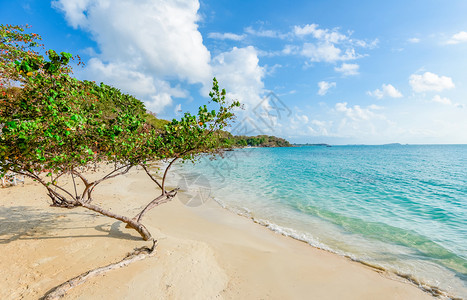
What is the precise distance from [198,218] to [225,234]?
280 cm

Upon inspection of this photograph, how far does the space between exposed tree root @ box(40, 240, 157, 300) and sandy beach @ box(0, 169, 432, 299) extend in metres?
0.14

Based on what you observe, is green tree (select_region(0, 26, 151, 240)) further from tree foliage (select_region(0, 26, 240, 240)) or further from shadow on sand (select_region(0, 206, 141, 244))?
shadow on sand (select_region(0, 206, 141, 244))

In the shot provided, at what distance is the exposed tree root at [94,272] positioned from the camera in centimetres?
520

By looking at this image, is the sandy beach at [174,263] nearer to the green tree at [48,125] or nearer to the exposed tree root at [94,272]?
the exposed tree root at [94,272]

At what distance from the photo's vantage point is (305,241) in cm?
1023

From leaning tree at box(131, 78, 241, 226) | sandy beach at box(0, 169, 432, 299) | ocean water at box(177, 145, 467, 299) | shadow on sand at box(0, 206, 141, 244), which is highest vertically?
leaning tree at box(131, 78, 241, 226)

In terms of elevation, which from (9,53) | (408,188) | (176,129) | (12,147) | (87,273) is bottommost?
(408,188)

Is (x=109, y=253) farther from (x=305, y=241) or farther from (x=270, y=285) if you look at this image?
(x=305, y=241)

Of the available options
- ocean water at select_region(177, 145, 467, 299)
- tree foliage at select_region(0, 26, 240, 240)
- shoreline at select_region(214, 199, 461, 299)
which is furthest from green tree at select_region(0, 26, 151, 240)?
shoreline at select_region(214, 199, 461, 299)

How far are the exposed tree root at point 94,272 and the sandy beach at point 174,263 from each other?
0.47ft

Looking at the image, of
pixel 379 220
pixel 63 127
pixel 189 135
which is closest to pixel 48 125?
pixel 63 127

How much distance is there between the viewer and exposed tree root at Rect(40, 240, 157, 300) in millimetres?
5195

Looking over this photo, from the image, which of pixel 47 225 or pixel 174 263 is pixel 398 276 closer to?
pixel 174 263

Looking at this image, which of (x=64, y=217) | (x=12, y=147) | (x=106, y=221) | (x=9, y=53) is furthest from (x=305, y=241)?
(x=9, y=53)
